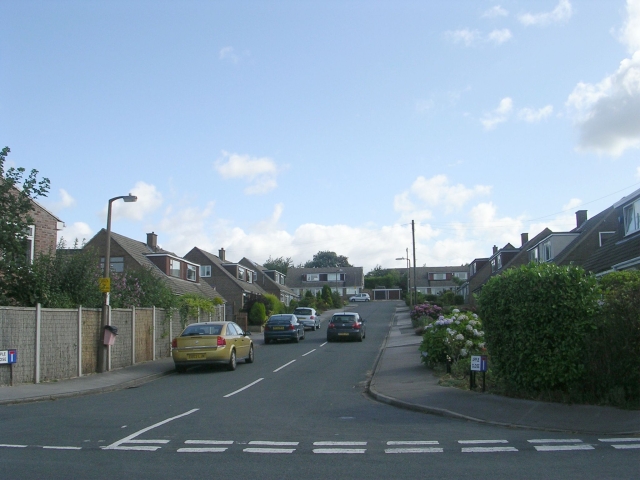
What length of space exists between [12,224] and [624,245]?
64.8 feet

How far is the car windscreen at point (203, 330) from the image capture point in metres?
19.4

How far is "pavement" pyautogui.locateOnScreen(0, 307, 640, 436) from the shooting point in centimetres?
995

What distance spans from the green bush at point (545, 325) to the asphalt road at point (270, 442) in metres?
2.31

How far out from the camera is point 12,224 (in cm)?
1733

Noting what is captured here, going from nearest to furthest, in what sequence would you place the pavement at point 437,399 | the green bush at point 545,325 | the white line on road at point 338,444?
the white line on road at point 338,444, the pavement at point 437,399, the green bush at point 545,325

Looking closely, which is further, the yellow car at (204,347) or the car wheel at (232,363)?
the car wheel at (232,363)

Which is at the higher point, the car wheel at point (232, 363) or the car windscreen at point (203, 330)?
the car windscreen at point (203, 330)

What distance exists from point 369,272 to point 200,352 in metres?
132

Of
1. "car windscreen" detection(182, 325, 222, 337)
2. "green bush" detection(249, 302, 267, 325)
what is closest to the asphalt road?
"car windscreen" detection(182, 325, 222, 337)

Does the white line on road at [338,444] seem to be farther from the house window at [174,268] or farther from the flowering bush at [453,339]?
the house window at [174,268]

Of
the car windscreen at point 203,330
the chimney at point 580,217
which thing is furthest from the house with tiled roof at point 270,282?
the car windscreen at point 203,330

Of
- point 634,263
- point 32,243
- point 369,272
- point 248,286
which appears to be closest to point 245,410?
point 634,263

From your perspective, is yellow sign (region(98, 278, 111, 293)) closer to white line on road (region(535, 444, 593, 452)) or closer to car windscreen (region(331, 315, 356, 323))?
white line on road (region(535, 444, 593, 452))

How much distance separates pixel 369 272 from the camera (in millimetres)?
149625
